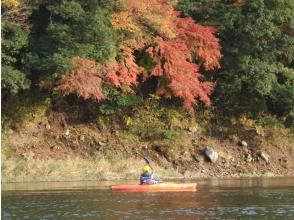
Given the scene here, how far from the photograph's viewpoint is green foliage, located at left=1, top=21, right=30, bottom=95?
32000mm

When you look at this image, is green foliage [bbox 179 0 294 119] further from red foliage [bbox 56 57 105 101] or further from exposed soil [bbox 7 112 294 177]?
red foliage [bbox 56 57 105 101]

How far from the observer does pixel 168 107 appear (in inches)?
1561

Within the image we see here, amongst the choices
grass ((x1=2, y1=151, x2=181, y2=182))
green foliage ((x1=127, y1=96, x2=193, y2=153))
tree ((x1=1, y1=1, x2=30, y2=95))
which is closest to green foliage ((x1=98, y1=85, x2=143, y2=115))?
green foliage ((x1=127, y1=96, x2=193, y2=153))

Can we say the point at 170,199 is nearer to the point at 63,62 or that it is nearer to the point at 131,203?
the point at 131,203

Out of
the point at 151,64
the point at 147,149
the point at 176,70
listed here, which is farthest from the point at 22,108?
the point at 176,70

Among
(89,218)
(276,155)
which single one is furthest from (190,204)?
(276,155)

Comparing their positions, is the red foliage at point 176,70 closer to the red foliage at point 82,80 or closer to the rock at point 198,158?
the rock at point 198,158

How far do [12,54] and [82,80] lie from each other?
3639 mm

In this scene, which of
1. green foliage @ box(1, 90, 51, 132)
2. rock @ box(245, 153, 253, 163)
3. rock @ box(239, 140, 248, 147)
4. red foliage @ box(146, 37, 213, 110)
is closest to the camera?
green foliage @ box(1, 90, 51, 132)

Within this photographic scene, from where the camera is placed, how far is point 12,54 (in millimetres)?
32844

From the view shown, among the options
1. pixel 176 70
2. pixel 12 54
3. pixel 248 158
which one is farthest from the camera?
pixel 248 158

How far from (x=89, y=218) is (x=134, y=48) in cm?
1826

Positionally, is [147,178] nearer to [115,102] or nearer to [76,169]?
[76,169]

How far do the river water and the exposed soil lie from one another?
4.25 m
